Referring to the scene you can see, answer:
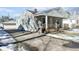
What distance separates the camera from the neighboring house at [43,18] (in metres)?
1.46

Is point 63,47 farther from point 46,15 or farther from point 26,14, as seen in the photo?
point 26,14

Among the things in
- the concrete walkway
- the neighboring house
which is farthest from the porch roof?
the concrete walkway

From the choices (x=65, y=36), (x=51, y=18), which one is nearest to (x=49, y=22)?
(x=51, y=18)

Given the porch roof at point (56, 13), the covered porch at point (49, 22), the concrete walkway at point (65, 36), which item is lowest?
the concrete walkway at point (65, 36)

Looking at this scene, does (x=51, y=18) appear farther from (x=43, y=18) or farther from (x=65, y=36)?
(x=65, y=36)

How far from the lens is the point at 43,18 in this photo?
4.81 feet

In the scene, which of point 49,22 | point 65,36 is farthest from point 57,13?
point 65,36

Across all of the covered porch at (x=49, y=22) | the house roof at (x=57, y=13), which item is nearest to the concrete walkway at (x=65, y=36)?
the covered porch at (x=49, y=22)

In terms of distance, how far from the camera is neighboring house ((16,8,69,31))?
1461 mm

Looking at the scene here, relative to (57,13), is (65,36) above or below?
below

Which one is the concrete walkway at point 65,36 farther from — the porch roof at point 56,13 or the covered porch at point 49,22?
the porch roof at point 56,13
